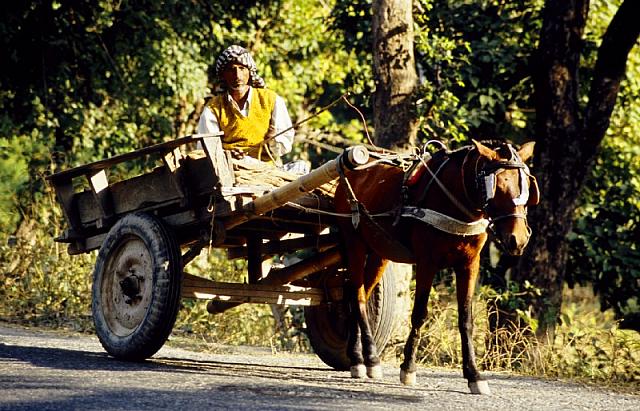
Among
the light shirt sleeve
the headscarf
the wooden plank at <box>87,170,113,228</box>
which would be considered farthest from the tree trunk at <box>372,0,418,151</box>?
the wooden plank at <box>87,170,113,228</box>

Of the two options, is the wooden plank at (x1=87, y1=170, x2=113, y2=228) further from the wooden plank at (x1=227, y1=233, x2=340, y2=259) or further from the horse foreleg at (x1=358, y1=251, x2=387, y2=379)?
the horse foreleg at (x1=358, y1=251, x2=387, y2=379)

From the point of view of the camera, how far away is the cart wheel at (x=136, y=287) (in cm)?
783

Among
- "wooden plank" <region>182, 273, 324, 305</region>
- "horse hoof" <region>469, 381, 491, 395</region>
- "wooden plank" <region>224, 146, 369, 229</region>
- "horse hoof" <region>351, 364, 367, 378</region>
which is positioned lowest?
"horse hoof" <region>469, 381, 491, 395</region>

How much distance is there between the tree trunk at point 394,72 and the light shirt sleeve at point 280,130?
2.49 metres

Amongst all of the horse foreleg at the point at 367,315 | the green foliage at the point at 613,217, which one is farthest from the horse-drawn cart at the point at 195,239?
the green foliage at the point at 613,217

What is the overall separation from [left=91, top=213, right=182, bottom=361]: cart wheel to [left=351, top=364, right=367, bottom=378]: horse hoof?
1555 millimetres

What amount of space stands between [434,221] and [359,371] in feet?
5.12

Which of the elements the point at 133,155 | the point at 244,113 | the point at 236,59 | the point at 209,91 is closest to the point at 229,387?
the point at 133,155

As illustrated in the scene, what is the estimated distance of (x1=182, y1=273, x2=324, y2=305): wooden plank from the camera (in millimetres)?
8281

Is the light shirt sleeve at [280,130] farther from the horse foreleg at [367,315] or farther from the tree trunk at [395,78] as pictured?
the tree trunk at [395,78]

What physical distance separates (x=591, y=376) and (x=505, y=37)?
21.9 ft

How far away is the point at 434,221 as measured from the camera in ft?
25.0

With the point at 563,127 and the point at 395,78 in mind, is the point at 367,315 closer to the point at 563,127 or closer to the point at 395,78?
the point at 395,78

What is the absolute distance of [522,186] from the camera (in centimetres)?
719
